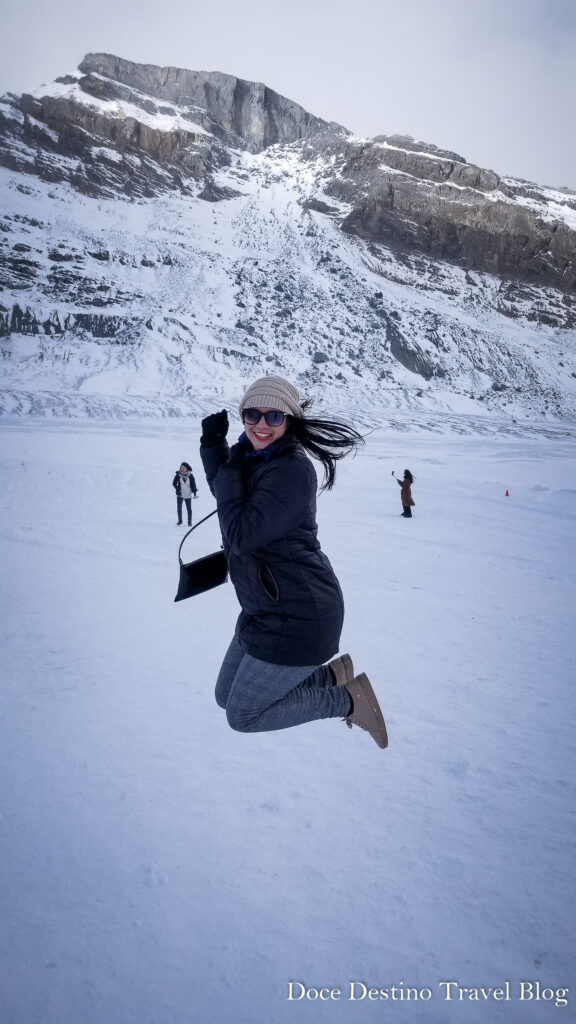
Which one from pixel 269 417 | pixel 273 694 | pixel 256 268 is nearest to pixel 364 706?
pixel 273 694

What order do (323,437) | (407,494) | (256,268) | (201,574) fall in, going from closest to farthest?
1. (323,437)
2. (201,574)
3. (407,494)
4. (256,268)

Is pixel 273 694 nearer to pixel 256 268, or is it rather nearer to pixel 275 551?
pixel 275 551

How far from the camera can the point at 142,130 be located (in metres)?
66.6

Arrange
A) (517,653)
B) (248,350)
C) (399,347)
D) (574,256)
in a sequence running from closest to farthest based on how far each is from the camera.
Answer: (517,653) < (248,350) < (399,347) < (574,256)

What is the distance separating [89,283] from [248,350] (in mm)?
15638

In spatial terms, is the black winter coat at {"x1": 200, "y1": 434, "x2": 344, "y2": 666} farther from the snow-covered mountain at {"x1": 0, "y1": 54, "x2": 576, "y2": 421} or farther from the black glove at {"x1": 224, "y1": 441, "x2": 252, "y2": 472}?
the snow-covered mountain at {"x1": 0, "y1": 54, "x2": 576, "y2": 421}

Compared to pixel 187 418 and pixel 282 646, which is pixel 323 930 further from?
pixel 187 418

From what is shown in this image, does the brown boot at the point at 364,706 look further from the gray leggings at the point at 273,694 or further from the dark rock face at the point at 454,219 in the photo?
the dark rock face at the point at 454,219

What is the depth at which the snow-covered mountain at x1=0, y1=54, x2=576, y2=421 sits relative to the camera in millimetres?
37188

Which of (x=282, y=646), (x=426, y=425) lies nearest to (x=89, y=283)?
(x=426, y=425)

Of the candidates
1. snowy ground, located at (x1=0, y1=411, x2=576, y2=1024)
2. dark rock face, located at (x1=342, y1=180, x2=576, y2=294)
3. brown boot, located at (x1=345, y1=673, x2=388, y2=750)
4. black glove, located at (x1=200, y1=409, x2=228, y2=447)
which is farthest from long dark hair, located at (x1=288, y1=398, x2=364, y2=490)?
dark rock face, located at (x1=342, y1=180, x2=576, y2=294)

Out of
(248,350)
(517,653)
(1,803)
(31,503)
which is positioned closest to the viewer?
(1,803)

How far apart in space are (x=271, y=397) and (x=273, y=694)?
55.5 inches

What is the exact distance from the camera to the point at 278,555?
2084mm
